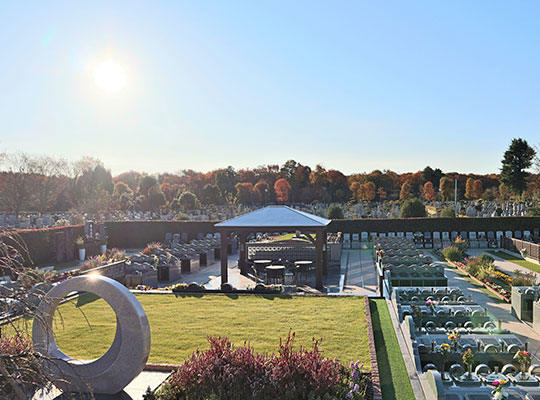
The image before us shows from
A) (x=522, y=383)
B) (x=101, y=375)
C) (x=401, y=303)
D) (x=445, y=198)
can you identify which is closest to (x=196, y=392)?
(x=101, y=375)

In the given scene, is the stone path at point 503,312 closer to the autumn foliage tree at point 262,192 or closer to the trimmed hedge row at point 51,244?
the trimmed hedge row at point 51,244

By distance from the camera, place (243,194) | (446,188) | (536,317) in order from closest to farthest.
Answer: (536,317)
(446,188)
(243,194)

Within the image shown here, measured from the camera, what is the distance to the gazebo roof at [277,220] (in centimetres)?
1638

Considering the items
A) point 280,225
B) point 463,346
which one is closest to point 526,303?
point 463,346

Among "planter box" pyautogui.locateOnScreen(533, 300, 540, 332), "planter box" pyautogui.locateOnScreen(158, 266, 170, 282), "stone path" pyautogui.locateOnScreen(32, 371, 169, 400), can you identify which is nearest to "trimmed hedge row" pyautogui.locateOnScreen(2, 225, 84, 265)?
"planter box" pyautogui.locateOnScreen(158, 266, 170, 282)

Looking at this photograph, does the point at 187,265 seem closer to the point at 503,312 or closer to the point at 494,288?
the point at 494,288

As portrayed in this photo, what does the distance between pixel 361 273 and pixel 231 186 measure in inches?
2449

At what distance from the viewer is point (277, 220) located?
16.7 metres

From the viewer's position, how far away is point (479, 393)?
6.60 metres

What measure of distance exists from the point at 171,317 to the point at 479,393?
778 centimetres

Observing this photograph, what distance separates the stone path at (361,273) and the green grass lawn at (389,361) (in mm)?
4134

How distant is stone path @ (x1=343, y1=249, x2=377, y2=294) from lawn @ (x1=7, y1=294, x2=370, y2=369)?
289 cm

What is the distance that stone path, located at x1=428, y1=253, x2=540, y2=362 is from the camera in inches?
416

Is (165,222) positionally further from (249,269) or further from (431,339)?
(431,339)
